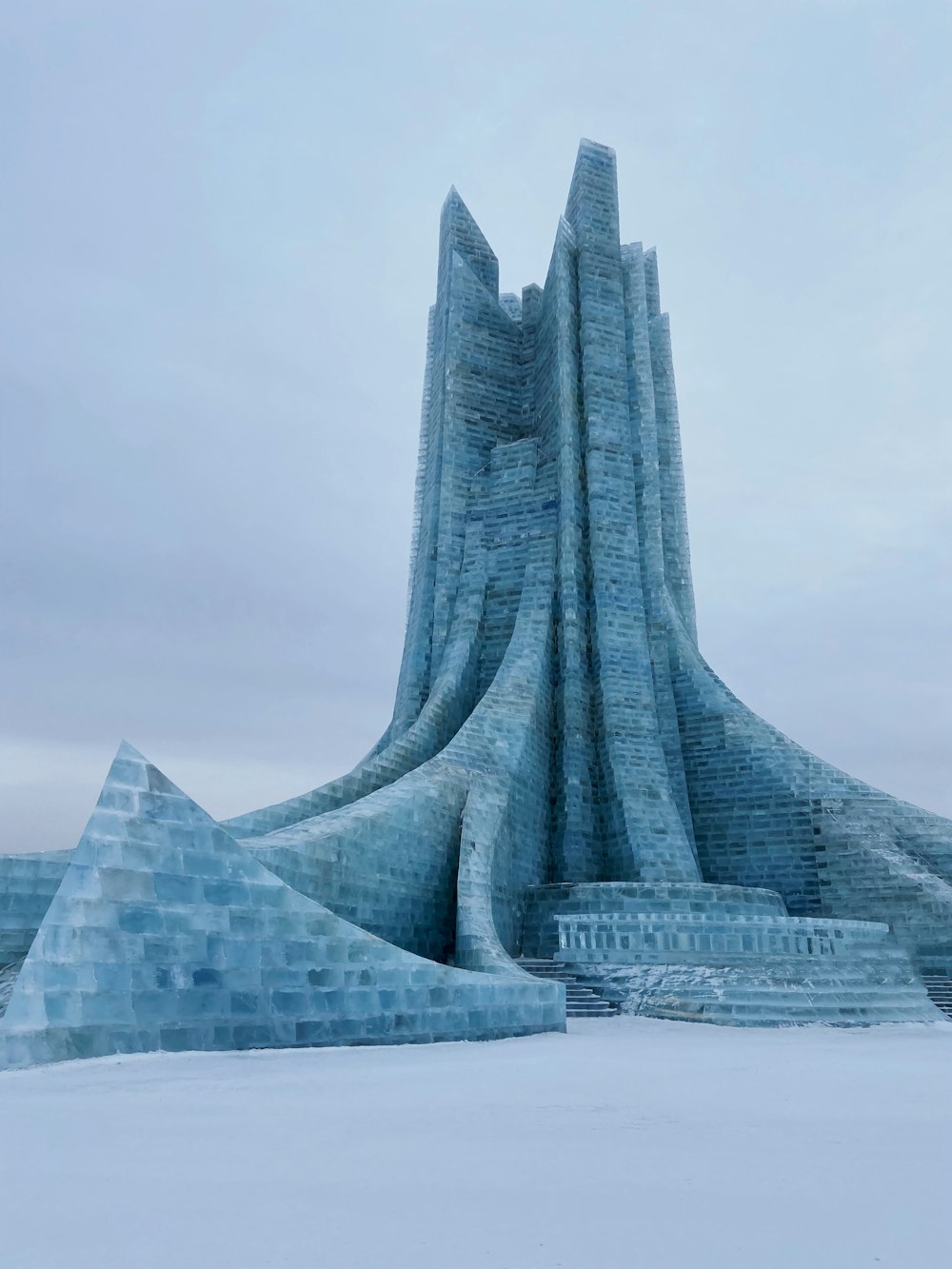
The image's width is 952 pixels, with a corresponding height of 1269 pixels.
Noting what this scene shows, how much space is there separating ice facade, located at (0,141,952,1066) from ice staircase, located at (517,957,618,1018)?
0.15 meters

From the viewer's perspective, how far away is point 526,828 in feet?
55.7

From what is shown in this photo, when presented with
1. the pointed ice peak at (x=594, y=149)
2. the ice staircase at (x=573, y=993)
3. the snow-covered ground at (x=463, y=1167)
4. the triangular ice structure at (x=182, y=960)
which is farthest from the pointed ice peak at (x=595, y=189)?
the snow-covered ground at (x=463, y=1167)

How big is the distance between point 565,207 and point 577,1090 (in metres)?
23.1

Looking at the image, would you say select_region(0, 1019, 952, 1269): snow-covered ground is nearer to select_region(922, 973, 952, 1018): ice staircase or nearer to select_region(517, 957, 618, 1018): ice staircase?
select_region(517, 957, 618, 1018): ice staircase

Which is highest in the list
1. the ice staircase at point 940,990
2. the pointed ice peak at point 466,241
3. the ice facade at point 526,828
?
the pointed ice peak at point 466,241

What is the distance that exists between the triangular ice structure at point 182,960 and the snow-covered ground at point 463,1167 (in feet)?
0.93

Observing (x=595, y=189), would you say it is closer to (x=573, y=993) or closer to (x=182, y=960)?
(x=573, y=993)

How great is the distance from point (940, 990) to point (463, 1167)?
13584mm

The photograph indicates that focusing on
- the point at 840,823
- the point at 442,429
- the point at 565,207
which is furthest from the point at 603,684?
the point at 565,207

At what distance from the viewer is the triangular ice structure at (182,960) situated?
6.09m

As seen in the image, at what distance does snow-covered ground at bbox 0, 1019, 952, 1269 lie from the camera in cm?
278

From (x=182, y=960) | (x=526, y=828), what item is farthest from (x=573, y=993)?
(x=182, y=960)

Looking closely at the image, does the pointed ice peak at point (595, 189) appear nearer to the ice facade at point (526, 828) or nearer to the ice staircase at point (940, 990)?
the ice facade at point (526, 828)

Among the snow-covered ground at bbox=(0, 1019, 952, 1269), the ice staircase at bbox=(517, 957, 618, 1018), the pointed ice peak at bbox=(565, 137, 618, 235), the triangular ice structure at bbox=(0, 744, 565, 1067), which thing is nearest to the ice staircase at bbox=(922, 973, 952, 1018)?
the ice staircase at bbox=(517, 957, 618, 1018)
